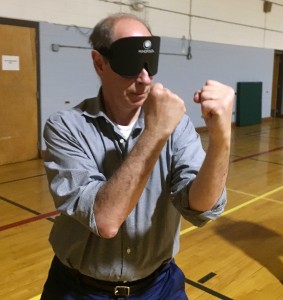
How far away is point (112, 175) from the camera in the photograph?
3.91 feet

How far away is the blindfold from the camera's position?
132 cm

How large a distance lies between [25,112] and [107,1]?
2603 mm

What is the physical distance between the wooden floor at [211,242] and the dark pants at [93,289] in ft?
4.66

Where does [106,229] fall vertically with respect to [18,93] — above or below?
below

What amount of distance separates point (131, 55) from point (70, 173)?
42 centimetres

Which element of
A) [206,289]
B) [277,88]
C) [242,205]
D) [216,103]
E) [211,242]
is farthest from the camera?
[277,88]

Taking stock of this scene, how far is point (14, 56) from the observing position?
21.4 feet

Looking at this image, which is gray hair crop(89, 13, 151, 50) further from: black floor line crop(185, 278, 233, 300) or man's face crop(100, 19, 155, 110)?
black floor line crop(185, 278, 233, 300)

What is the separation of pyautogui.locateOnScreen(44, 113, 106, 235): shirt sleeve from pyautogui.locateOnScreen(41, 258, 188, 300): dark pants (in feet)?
1.15

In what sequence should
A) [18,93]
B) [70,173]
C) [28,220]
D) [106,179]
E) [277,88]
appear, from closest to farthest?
1. [70,173]
2. [106,179]
3. [28,220]
4. [18,93]
5. [277,88]

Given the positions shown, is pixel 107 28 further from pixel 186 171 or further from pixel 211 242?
pixel 211 242

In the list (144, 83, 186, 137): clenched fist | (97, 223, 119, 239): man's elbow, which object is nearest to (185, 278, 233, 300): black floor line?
(97, 223, 119, 239): man's elbow

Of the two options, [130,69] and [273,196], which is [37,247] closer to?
[130,69]

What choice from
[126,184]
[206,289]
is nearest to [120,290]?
[126,184]
